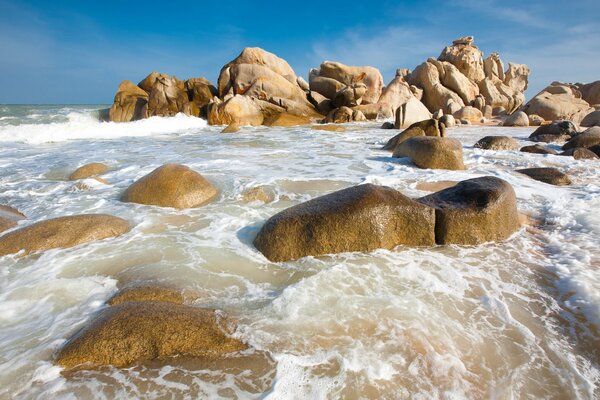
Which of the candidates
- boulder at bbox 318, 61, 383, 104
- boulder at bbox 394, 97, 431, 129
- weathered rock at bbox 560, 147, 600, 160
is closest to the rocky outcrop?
boulder at bbox 394, 97, 431, 129

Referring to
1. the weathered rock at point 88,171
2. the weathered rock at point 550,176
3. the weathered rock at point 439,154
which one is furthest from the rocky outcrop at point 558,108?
the weathered rock at point 88,171

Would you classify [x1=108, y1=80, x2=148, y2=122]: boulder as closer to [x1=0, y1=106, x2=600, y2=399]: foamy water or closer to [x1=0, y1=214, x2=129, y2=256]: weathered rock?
[x1=0, y1=106, x2=600, y2=399]: foamy water

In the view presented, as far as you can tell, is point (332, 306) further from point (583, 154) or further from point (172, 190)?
point (583, 154)

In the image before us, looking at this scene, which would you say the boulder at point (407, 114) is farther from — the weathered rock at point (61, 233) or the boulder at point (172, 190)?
the weathered rock at point (61, 233)

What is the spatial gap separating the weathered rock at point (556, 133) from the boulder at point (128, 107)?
64.1ft

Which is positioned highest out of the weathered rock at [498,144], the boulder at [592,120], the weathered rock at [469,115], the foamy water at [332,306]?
the weathered rock at [469,115]

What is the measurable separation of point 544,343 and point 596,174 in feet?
20.4

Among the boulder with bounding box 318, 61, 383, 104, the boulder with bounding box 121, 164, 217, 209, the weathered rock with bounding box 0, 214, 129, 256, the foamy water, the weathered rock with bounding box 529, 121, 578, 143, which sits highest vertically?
the boulder with bounding box 318, 61, 383, 104

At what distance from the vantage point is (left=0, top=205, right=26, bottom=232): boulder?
4279mm

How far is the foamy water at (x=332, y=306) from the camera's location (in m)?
2.02

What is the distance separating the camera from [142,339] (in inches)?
86.9

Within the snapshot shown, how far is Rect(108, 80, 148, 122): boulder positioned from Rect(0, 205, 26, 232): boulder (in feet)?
58.3

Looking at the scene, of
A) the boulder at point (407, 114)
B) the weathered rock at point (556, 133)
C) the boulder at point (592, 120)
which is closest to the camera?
the weathered rock at point (556, 133)

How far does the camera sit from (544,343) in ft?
7.75
